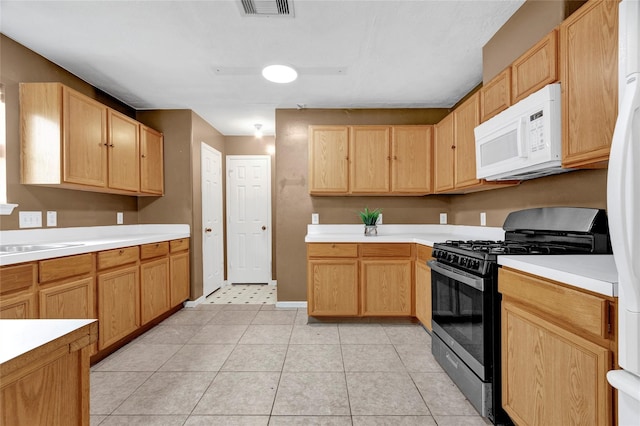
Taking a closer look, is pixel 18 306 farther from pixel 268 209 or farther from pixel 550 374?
pixel 268 209

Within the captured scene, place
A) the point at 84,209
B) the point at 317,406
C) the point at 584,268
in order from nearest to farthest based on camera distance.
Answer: the point at 584,268 < the point at 317,406 < the point at 84,209

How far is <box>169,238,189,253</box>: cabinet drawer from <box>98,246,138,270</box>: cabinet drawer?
60 cm

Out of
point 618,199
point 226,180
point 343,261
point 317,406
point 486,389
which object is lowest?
point 317,406

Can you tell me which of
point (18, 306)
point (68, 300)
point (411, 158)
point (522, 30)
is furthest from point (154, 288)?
point (522, 30)

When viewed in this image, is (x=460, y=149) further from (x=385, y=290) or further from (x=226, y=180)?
(x=226, y=180)

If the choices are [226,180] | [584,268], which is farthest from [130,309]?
[584,268]

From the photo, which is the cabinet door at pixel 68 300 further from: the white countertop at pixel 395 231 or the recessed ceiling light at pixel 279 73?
the recessed ceiling light at pixel 279 73

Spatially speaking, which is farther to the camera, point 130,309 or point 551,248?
point 130,309

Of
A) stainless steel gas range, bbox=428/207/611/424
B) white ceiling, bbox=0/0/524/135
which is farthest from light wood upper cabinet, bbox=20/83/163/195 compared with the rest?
stainless steel gas range, bbox=428/207/611/424

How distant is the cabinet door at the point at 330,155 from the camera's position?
10.9 ft

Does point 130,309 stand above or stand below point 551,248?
below

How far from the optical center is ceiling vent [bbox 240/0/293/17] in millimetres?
1845

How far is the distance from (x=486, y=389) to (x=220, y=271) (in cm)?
380

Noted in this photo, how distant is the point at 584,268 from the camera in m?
1.15
